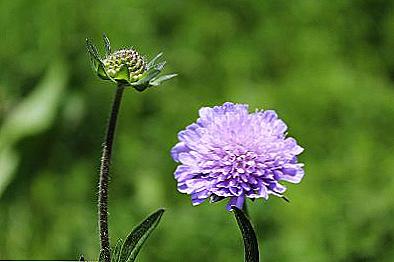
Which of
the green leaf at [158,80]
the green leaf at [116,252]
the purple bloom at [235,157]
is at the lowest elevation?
Result: the green leaf at [116,252]

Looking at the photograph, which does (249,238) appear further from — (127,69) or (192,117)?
(192,117)

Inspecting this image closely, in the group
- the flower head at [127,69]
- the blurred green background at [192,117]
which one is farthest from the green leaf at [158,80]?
the blurred green background at [192,117]

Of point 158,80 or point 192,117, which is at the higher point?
point 192,117

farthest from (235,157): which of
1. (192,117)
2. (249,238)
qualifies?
(192,117)

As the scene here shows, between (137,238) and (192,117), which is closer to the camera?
(137,238)

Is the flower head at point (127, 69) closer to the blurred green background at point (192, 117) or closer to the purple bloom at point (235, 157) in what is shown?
the purple bloom at point (235, 157)

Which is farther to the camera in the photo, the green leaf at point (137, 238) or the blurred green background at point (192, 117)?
the blurred green background at point (192, 117)

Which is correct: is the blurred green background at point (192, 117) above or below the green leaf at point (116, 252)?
above
